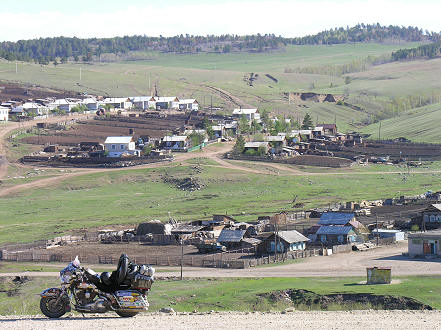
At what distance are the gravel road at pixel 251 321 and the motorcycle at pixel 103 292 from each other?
0.99 feet

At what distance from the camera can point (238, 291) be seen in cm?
4453

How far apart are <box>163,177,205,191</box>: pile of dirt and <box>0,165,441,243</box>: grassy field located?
884 mm

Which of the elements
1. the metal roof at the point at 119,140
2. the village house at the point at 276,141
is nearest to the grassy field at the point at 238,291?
the metal roof at the point at 119,140

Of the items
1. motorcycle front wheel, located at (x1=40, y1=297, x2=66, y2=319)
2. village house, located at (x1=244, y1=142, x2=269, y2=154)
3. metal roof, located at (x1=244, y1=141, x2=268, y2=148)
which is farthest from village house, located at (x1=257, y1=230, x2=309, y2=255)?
metal roof, located at (x1=244, y1=141, x2=268, y2=148)

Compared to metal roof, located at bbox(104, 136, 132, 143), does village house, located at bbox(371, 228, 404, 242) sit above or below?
above

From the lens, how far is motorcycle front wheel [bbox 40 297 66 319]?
83.3 ft

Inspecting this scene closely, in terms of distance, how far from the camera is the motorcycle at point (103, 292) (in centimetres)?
2531

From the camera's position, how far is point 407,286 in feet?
141

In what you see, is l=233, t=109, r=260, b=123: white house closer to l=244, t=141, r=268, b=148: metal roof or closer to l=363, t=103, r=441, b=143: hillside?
l=363, t=103, r=441, b=143: hillside

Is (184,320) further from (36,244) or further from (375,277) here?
(36,244)

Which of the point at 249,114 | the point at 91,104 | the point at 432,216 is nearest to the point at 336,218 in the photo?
the point at 432,216

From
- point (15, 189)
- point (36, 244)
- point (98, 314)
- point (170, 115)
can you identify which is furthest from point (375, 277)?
point (170, 115)

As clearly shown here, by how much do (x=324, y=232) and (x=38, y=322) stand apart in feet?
161

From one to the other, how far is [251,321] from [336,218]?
51.0m
